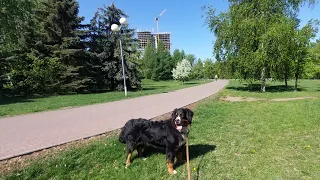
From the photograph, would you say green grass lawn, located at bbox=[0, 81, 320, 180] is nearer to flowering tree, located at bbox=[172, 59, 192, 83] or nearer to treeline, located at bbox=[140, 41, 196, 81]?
flowering tree, located at bbox=[172, 59, 192, 83]

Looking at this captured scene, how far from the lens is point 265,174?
3568 millimetres

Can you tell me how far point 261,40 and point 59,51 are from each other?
1923cm

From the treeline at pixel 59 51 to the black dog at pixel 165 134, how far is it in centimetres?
1902

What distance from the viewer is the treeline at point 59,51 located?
20.3 m

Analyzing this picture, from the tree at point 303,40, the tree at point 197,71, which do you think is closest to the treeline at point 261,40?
the tree at point 303,40

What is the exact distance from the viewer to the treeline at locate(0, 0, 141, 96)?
20297 millimetres

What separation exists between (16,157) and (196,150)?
3876 mm

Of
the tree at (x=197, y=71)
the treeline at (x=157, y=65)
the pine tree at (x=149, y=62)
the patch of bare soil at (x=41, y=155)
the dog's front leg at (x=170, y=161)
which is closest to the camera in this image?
the dog's front leg at (x=170, y=161)

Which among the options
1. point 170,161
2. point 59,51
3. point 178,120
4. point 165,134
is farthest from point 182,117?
point 59,51

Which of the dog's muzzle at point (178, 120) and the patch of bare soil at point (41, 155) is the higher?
the dog's muzzle at point (178, 120)

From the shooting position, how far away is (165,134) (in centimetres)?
392

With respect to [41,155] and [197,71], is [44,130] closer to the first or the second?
[41,155]

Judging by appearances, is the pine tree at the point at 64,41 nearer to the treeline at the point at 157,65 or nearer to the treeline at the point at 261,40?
the treeline at the point at 261,40

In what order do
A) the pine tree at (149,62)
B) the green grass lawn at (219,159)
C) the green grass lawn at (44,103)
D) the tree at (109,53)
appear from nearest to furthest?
the green grass lawn at (219,159)
the green grass lawn at (44,103)
the tree at (109,53)
the pine tree at (149,62)
